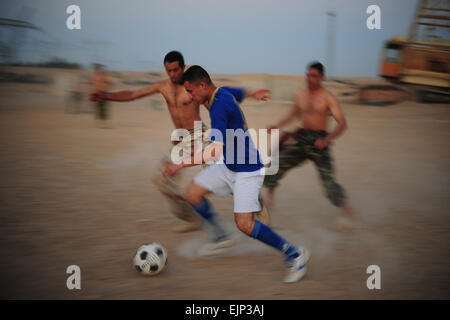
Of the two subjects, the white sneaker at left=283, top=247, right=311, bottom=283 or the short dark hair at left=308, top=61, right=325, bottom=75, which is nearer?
the white sneaker at left=283, top=247, right=311, bottom=283

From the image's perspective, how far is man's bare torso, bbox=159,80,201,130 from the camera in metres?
4.29

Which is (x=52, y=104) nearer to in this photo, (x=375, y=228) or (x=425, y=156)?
(x=425, y=156)

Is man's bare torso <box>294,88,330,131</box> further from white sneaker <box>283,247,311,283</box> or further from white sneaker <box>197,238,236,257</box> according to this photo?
white sneaker <box>283,247,311,283</box>

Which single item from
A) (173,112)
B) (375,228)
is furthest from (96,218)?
(375,228)

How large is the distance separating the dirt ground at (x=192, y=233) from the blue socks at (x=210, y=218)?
0.22 meters

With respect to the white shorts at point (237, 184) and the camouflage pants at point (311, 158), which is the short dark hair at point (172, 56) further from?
the camouflage pants at point (311, 158)

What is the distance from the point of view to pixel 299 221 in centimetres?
480

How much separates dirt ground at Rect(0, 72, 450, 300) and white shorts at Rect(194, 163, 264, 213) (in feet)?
2.14

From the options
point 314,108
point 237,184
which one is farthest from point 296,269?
point 314,108

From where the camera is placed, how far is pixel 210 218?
3.73m

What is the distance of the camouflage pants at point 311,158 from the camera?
14.6 feet

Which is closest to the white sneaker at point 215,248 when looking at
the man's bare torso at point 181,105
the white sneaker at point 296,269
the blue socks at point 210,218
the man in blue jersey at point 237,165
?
the blue socks at point 210,218

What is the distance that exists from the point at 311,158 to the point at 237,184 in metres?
1.53

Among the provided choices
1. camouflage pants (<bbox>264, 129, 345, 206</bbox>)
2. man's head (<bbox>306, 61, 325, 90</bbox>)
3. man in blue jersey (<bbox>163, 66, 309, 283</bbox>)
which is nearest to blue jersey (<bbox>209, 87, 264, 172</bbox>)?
man in blue jersey (<bbox>163, 66, 309, 283</bbox>)
